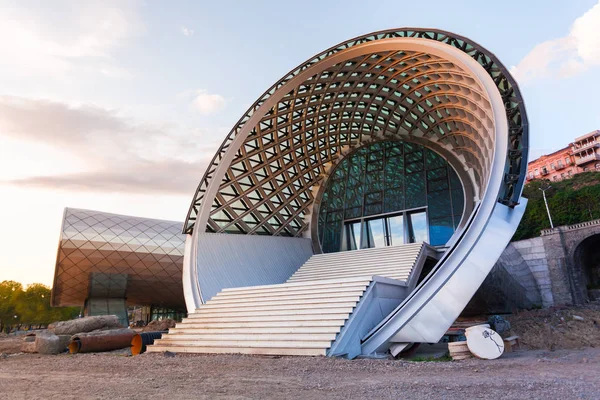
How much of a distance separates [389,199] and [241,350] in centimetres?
1629

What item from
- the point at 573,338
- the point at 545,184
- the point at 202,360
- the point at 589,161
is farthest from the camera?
the point at 589,161

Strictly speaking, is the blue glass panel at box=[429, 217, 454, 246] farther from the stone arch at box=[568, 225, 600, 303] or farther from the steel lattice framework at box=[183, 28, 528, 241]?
the stone arch at box=[568, 225, 600, 303]

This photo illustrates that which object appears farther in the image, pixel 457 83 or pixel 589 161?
pixel 589 161

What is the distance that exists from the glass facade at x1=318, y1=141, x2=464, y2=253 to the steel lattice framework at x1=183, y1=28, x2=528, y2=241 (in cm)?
111

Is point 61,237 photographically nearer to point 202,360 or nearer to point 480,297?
point 202,360

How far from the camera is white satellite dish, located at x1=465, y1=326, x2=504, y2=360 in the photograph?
8742 millimetres

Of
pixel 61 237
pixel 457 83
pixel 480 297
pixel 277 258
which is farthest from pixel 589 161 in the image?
pixel 61 237

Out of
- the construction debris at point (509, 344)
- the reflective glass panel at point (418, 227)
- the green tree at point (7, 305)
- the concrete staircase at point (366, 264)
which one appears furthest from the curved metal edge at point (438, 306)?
the green tree at point (7, 305)

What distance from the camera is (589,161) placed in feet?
203

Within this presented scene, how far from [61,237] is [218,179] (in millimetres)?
23096

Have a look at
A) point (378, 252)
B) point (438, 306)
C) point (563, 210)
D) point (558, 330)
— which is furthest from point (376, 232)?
point (563, 210)

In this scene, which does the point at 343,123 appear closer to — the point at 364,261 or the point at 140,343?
the point at 364,261

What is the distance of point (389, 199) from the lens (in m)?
24.5

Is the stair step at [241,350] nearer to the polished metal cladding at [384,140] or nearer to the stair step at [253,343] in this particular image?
the stair step at [253,343]
